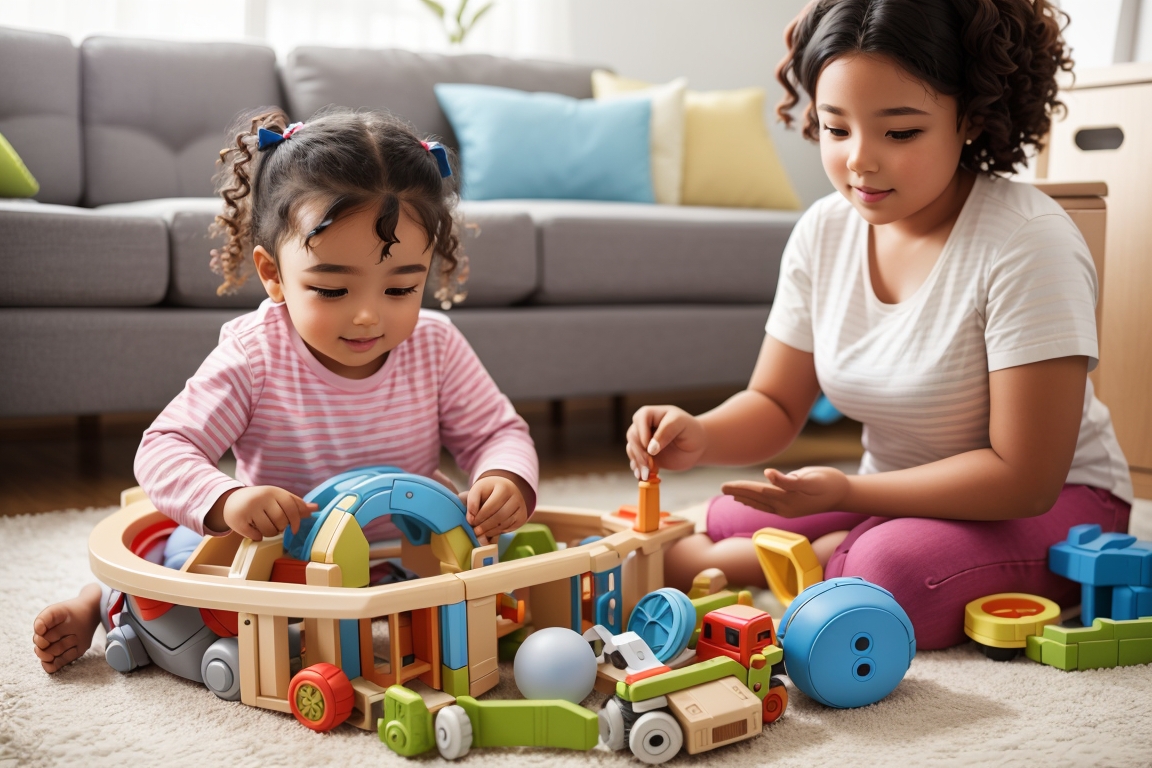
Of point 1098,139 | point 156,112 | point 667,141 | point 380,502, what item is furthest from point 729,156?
point 380,502

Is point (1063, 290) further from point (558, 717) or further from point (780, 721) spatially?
point (558, 717)

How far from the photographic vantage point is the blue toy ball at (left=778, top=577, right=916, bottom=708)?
852 mm

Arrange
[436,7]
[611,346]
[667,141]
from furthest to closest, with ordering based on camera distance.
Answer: [436,7], [667,141], [611,346]

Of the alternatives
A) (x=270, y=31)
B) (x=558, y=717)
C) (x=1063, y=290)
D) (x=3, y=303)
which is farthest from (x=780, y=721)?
(x=270, y=31)

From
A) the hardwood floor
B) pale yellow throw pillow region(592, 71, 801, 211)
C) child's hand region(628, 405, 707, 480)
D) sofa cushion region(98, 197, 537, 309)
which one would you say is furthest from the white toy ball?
pale yellow throw pillow region(592, 71, 801, 211)

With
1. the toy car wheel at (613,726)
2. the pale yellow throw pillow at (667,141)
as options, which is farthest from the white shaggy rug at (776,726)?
the pale yellow throw pillow at (667,141)

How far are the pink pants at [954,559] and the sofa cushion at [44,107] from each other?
1720 millimetres

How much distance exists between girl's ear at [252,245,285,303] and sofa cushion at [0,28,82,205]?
47.7 inches

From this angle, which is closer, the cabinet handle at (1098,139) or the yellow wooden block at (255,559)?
the yellow wooden block at (255,559)

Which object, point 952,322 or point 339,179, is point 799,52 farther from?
point 339,179

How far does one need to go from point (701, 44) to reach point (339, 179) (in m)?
2.48

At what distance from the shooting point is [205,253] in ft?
5.38

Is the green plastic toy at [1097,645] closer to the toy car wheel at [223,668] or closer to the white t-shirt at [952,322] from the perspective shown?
the white t-shirt at [952,322]

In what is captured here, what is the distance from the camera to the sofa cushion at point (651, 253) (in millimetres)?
1881
